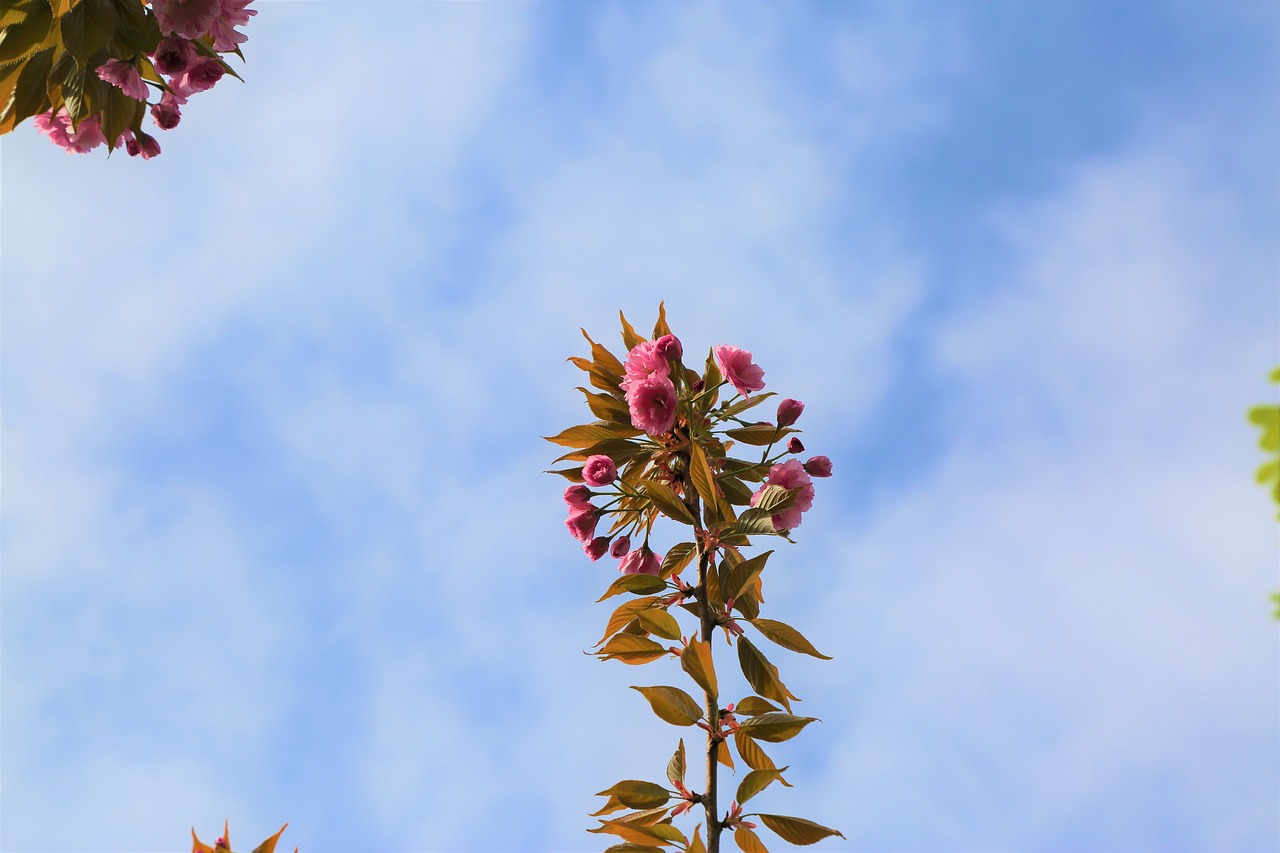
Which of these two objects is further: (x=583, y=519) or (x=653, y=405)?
(x=583, y=519)

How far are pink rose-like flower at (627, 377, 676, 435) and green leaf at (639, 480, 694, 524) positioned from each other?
0.14 metres

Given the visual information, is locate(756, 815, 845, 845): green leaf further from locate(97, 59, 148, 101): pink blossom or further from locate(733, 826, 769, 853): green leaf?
locate(97, 59, 148, 101): pink blossom

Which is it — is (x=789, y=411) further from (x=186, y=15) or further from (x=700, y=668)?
(x=186, y=15)

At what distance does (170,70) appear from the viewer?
2268mm

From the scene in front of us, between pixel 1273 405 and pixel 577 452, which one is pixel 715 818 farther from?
pixel 1273 405

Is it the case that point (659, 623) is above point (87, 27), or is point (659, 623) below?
below

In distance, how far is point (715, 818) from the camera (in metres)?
1.66

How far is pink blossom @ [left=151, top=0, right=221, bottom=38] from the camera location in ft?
6.89

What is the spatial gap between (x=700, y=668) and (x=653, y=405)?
64 cm

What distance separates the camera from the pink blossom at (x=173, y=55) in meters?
2.23

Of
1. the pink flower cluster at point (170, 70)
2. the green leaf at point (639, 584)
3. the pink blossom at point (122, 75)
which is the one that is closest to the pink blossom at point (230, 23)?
the pink flower cluster at point (170, 70)

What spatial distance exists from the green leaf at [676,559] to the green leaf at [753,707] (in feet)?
1.26

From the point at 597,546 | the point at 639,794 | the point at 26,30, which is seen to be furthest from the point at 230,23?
the point at 639,794

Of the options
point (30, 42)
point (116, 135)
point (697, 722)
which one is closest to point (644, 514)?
point (697, 722)
